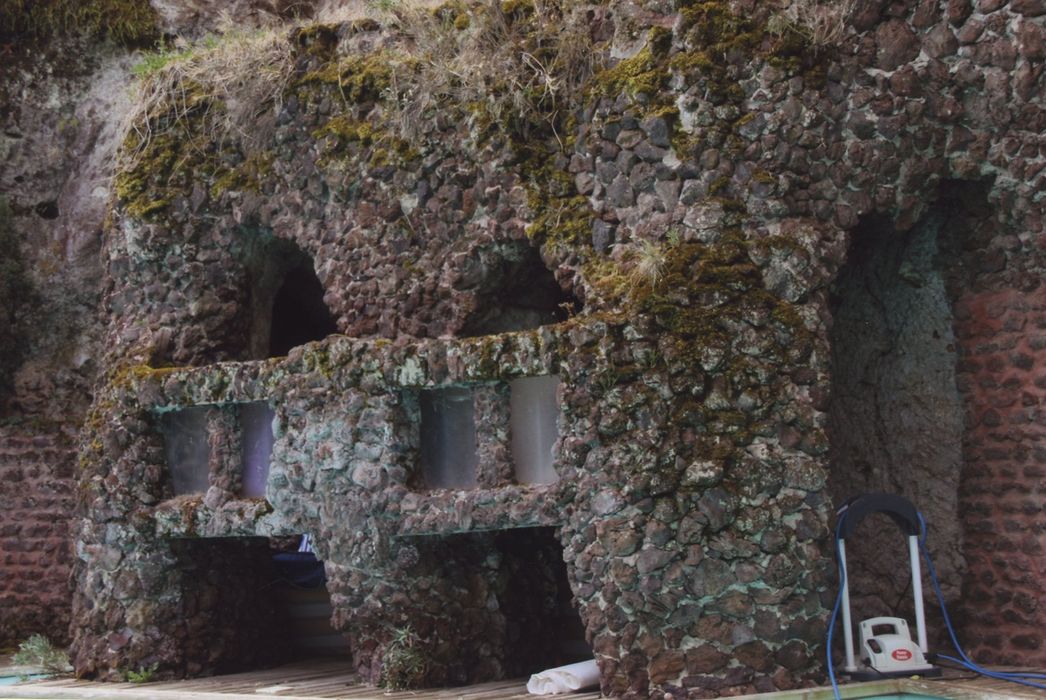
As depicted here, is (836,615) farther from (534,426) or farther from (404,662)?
(404,662)

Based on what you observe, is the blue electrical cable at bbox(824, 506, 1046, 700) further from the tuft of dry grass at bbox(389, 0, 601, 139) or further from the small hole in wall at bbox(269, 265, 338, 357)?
the small hole in wall at bbox(269, 265, 338, 357)

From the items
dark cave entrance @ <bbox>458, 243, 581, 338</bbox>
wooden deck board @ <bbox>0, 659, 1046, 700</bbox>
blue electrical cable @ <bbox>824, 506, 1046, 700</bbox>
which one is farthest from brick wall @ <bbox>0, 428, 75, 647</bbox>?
blue electrical cable @ <bbox>824, 506, 1046, 700</bbox>

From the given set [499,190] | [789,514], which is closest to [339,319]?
[499,190]

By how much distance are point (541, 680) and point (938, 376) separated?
3362 mm

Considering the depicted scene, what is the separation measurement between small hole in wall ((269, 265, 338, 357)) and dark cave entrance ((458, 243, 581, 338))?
99.0 inches

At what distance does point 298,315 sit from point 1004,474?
614cm

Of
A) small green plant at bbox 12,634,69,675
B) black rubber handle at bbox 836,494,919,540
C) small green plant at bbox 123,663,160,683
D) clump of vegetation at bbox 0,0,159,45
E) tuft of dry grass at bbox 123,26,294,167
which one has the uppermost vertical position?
clump of vegetation at bbox 0,0,159,45

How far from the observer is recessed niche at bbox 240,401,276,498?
10.6 meters

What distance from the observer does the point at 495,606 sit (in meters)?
10.1

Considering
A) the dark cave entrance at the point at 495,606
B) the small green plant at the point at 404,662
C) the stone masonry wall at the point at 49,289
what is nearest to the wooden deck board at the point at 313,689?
the small green plant at the point at 404,662

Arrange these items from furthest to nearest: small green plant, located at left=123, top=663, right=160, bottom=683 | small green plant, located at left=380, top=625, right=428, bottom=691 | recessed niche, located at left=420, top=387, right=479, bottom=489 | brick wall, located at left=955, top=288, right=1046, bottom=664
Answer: small green plant, located at left=123, top=663, right=160, bottom=683, recessed niche, located at left=420, top=387, right=479, bottom=489, small green plant, located at left=380, top=625, right=428, bottom=691, brick wall, located at left=955, top=288, right=1046, bottom=664

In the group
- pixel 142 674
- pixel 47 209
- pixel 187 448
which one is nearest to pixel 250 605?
pixel 142 674

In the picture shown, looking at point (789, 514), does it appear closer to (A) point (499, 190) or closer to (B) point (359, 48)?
(A) point (499, 190)

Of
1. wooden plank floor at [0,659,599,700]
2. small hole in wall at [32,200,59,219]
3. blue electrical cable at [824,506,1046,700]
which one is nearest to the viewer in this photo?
blue electrical cable at [824,506,1046,700]
